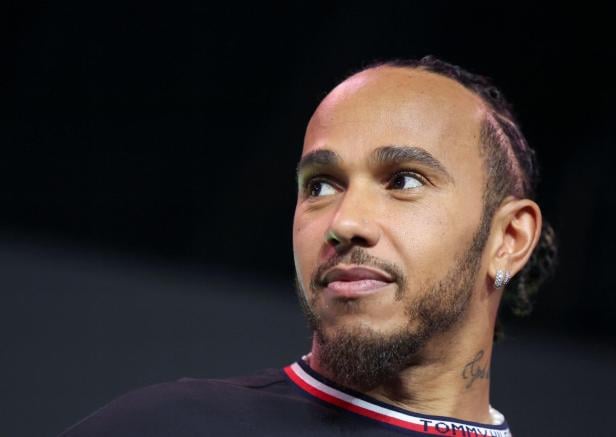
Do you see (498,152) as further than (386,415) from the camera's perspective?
Yes

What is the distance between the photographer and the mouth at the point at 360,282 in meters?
1.34

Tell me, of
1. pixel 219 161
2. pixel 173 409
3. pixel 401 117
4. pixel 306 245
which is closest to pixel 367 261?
pixel 306 245

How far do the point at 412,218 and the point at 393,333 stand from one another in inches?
7.1

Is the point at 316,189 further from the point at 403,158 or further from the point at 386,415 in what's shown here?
the point at 386,415

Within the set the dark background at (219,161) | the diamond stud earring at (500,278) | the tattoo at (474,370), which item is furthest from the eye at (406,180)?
the dark background at (219,161)

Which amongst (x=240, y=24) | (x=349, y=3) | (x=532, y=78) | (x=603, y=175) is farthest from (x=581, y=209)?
(x=240, y=24)

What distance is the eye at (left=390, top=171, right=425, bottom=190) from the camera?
1429mm

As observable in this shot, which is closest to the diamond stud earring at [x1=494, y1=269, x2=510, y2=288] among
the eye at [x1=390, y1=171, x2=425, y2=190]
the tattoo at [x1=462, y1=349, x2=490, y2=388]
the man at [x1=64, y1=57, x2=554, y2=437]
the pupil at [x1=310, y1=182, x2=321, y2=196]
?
the man at [x1=64, y1=57, x2=554, y2=437]

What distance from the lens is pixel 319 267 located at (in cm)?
141

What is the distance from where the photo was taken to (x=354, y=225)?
1.34 m

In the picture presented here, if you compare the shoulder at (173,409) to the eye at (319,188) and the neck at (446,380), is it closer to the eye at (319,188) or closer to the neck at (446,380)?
the neck at (446,380)

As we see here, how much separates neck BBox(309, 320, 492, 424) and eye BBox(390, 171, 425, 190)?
0.25 meters

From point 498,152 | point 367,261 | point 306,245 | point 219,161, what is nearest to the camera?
point 367,261

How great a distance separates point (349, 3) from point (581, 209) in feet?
3.03
